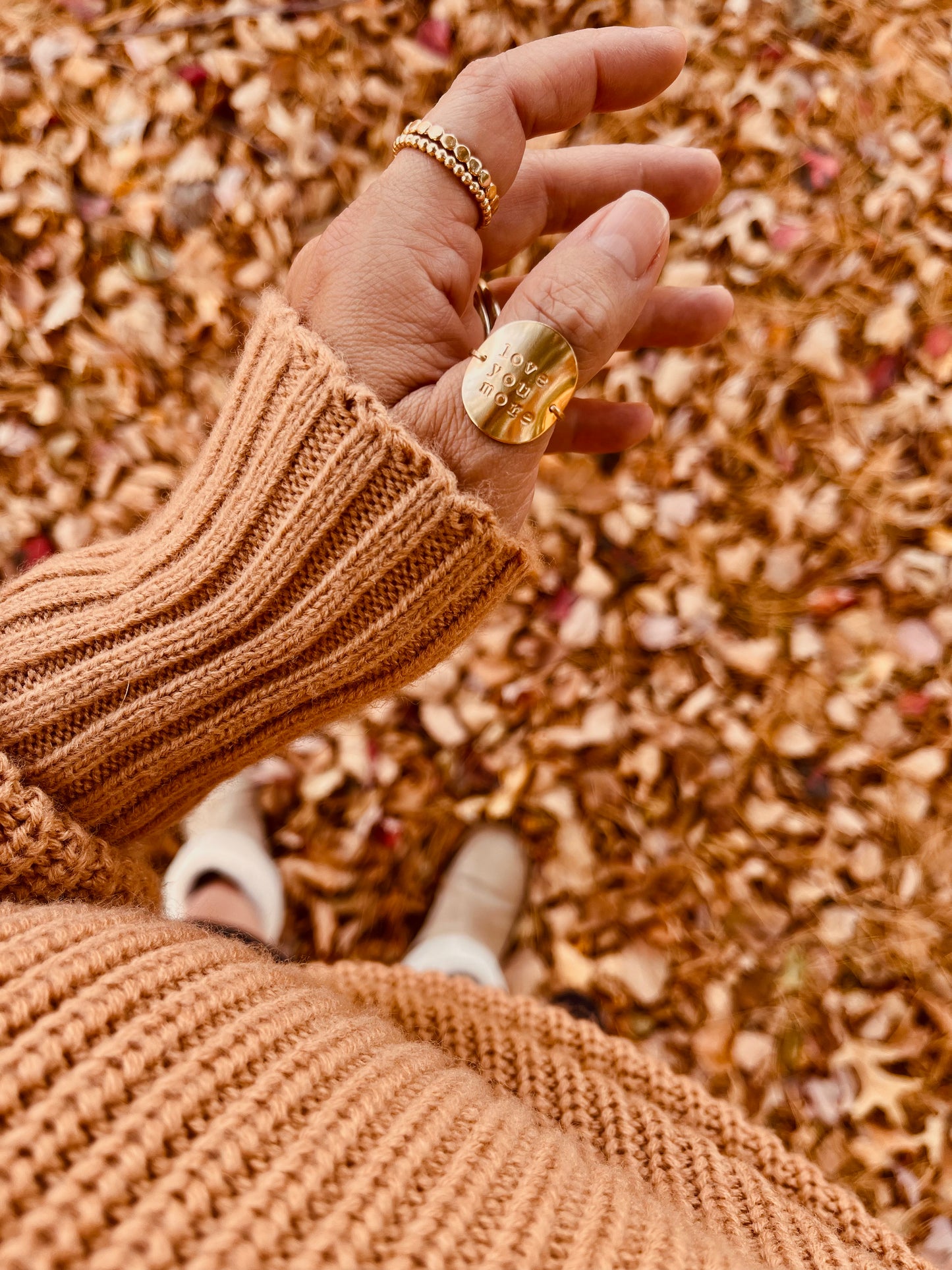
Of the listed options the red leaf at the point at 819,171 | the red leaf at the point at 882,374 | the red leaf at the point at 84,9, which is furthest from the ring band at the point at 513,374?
the red leaf at the point at 84,9

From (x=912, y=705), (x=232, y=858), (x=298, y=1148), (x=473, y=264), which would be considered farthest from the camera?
(x=912, y=705)

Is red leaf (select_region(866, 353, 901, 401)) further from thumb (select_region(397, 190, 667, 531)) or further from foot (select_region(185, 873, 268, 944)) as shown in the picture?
foot (select_region(185, 873, 268, 944))

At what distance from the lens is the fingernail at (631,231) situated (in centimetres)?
84

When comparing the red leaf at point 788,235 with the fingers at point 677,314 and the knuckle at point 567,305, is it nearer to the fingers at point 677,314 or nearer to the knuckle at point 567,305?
the fingers at point 677,314

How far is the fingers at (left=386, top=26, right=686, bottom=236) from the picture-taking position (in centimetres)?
88

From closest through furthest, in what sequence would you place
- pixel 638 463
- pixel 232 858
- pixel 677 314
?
pixel 677 314
pixel 232 858
pixel 638 463

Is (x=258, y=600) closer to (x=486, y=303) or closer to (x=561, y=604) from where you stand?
(x=486, y=303)

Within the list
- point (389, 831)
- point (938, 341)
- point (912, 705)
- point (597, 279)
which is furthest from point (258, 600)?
point (938, 341)

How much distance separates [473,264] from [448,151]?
11cm

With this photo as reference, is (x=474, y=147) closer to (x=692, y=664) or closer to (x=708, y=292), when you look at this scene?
(x=708, y=292)

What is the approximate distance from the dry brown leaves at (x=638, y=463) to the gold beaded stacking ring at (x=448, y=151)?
0.77 metres

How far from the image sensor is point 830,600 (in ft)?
5.18

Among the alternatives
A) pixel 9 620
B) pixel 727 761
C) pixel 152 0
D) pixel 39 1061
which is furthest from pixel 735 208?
pixel 39 1061

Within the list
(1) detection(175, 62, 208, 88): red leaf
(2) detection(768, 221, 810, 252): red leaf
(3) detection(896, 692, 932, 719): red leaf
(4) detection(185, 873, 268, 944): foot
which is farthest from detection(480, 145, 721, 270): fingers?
(4) detection(185, 873, 268, 944): foot
